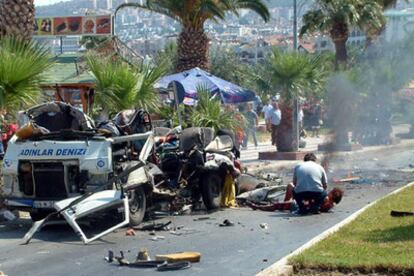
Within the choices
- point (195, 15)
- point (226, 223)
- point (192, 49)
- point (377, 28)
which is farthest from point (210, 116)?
point (377, 28)

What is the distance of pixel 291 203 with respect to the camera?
55.8ft

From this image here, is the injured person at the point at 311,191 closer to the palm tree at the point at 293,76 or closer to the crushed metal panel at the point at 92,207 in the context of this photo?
the crushed metal panel at the point at 92,207

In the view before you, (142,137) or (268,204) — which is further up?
(142,137)

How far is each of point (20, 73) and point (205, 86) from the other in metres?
10.7

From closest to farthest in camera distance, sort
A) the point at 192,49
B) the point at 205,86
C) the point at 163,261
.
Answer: the point at 163,261, the point at 205,86, the point at 192,49

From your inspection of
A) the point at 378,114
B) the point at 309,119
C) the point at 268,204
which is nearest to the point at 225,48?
the point at 309,119

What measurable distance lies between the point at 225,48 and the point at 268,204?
191ft

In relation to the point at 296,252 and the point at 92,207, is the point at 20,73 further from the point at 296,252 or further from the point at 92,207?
the point at 296,252

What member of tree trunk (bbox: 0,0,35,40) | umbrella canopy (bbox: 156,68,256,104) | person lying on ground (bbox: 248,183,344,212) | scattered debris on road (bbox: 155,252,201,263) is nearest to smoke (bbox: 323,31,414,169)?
umbrella canopy (bbox: 156,68,256,104)

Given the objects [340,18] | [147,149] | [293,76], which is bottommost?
[147,149]

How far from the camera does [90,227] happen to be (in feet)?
48.9

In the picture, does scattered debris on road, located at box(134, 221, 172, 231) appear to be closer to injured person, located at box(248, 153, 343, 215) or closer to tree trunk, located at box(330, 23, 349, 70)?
injured person, located at box(248, 153, 343, 215)

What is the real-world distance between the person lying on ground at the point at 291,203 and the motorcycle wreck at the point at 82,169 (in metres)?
1.85

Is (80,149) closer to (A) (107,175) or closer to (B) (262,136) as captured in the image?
(A) (107,175)
